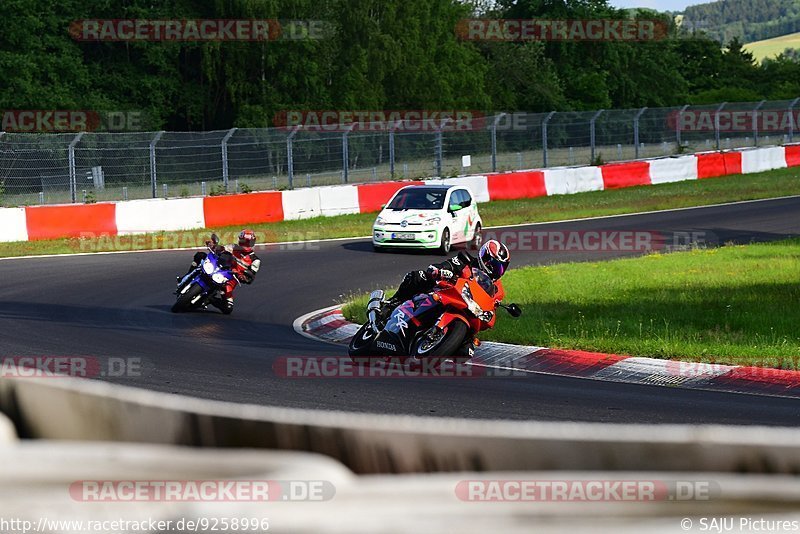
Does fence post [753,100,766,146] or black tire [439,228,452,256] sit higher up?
fence post [753,100,766,146]

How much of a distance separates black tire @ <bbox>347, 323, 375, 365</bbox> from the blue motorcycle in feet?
11.5

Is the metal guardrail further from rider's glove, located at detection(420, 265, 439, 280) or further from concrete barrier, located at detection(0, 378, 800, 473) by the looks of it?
concrete barrier, located at detection(0, 378, 800, 473)


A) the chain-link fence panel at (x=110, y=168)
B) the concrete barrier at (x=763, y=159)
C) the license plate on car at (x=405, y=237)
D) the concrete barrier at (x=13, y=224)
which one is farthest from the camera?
the concrete barrier at (x=763, y=159)

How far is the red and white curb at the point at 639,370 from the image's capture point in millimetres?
10086

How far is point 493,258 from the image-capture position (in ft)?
37.0

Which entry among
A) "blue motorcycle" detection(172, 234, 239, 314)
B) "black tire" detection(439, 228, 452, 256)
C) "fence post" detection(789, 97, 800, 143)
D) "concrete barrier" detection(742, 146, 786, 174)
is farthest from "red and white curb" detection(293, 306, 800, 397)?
"fence post" detection(789, 97, 800, 143)

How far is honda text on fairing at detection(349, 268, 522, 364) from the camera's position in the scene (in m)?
10.8

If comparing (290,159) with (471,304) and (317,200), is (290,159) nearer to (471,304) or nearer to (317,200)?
(317,200)

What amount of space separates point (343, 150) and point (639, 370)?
63.0 feet

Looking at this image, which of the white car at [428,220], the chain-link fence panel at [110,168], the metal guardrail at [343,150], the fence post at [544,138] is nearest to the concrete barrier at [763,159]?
the metal guardrail at [343,150]

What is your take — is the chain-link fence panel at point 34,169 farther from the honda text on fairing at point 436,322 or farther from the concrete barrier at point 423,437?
the concrete barrier at point 423,437

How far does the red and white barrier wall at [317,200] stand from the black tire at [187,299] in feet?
31.1

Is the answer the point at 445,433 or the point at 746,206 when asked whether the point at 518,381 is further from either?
the point at 746,206

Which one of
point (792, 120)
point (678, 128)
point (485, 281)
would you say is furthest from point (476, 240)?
point (792, 120)
